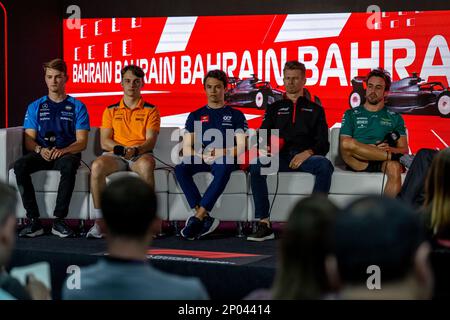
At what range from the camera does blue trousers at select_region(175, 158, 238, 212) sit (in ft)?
19.9

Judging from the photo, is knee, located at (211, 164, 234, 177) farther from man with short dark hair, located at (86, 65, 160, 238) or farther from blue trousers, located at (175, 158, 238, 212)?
man with short dark hair, located at (86, 65, 160, 238)

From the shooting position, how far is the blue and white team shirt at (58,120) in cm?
645

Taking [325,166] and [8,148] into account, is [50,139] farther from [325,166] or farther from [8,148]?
[325,166]

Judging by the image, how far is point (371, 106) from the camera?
6.38 metres

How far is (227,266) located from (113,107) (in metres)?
2.30

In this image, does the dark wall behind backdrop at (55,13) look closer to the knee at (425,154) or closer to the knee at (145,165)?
the knee at (145,165)

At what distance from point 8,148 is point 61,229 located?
76 centimetres

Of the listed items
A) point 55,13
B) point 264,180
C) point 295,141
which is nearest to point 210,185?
point 264,180

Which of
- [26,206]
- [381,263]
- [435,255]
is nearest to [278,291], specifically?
[381,263]

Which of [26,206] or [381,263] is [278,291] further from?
[26,206]

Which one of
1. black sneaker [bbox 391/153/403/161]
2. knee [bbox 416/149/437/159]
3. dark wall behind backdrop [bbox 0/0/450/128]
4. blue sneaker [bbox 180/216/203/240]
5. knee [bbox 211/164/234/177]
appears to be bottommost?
blue sneaker [bbox 180/216/203/240]

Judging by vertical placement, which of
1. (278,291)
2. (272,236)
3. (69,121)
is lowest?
(272,236)

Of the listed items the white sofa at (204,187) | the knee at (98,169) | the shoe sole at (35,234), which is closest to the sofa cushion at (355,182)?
the white sofa at (204,187)

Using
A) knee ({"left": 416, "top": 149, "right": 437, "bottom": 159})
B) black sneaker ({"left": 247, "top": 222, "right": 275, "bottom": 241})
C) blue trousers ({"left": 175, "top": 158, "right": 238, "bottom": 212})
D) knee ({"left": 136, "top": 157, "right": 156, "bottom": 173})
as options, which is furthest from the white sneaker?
knee ({"left": 416, "top": 149, "right": 437, "bottom": 159})
